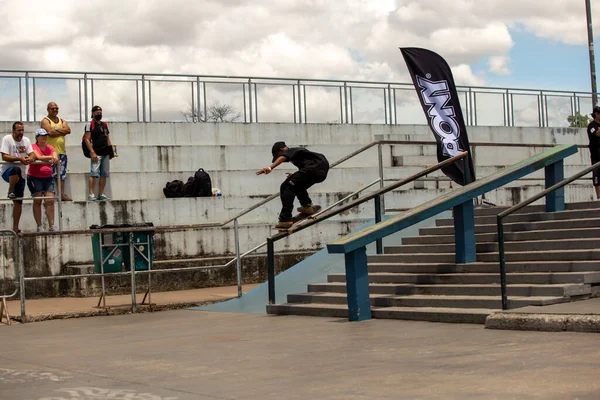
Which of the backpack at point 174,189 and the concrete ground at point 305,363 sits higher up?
the backpack at point 174,189

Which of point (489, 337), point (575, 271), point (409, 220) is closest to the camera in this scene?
point (489, 337)

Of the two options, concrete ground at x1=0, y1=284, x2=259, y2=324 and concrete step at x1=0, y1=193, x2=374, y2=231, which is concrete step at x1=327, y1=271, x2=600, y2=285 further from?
concrete step at x1=0, y1=193, x2=374, y2=231

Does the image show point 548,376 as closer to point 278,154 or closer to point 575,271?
point 575,271

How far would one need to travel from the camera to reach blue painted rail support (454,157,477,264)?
11312 millimetres

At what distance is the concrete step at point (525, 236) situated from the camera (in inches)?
429

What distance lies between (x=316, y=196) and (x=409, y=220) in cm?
729

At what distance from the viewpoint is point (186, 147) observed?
20.6m

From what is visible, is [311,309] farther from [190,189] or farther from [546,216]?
[190,189]

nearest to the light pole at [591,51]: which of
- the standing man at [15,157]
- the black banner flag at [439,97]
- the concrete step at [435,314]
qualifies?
the black banner flag at [439,97]

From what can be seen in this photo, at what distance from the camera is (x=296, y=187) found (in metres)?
12.9

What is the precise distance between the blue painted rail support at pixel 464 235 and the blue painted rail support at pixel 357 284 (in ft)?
5.21

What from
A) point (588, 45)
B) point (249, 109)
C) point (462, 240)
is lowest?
point (462, 240)

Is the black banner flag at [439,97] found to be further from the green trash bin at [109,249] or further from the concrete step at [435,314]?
the green trash bin at [109,249]

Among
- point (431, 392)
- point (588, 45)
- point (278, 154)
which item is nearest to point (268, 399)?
point (431, 392)
